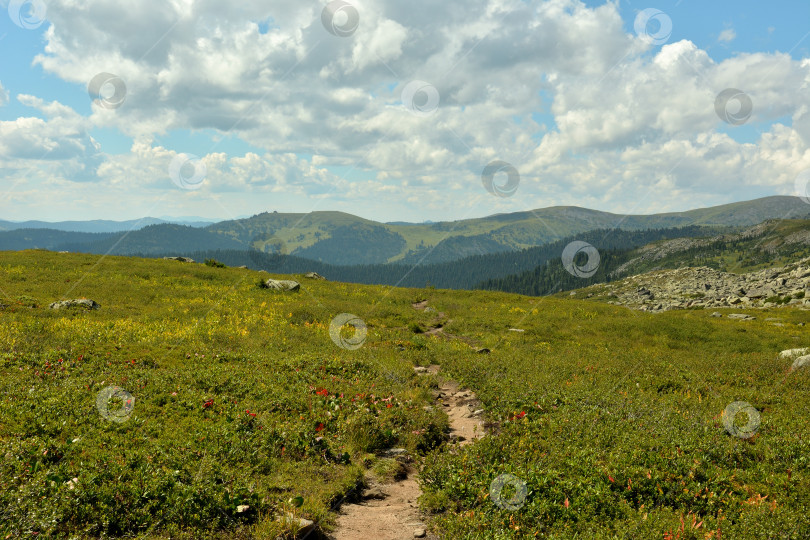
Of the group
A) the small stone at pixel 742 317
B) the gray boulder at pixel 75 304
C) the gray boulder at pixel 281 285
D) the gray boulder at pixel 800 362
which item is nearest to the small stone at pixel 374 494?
the gray boulder at pixel 800 362

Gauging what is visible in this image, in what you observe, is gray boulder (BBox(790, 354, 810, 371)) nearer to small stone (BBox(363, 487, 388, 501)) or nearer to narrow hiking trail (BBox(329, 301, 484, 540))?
narrow hiking trail (BBox(329, 301, 484, 540))

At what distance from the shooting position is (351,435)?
12.7 meters

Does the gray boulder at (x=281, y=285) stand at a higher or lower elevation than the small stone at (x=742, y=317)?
higher

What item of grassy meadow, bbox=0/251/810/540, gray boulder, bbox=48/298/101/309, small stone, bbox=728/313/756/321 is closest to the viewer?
grassy meadow, bbox=0/251/810/540

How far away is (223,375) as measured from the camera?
51.6 feet

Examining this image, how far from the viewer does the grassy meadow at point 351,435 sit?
8.01 metres

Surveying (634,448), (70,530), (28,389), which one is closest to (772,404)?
(634,448)

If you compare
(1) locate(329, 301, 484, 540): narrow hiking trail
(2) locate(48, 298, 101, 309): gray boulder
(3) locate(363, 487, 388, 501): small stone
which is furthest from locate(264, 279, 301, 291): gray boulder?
(3) locate(363, 487, 388, 501): small stone

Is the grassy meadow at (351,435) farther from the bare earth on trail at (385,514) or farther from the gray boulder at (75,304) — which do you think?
the gray boulder at (75,304)

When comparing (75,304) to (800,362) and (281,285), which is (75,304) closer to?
(281,285)

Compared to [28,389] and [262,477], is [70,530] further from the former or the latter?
[28,389]

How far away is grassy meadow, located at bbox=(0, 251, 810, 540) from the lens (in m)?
8.01

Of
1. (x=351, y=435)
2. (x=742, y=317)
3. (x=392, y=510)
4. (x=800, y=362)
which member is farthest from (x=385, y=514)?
(x=742, y=317)

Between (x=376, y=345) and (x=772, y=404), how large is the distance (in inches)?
719
